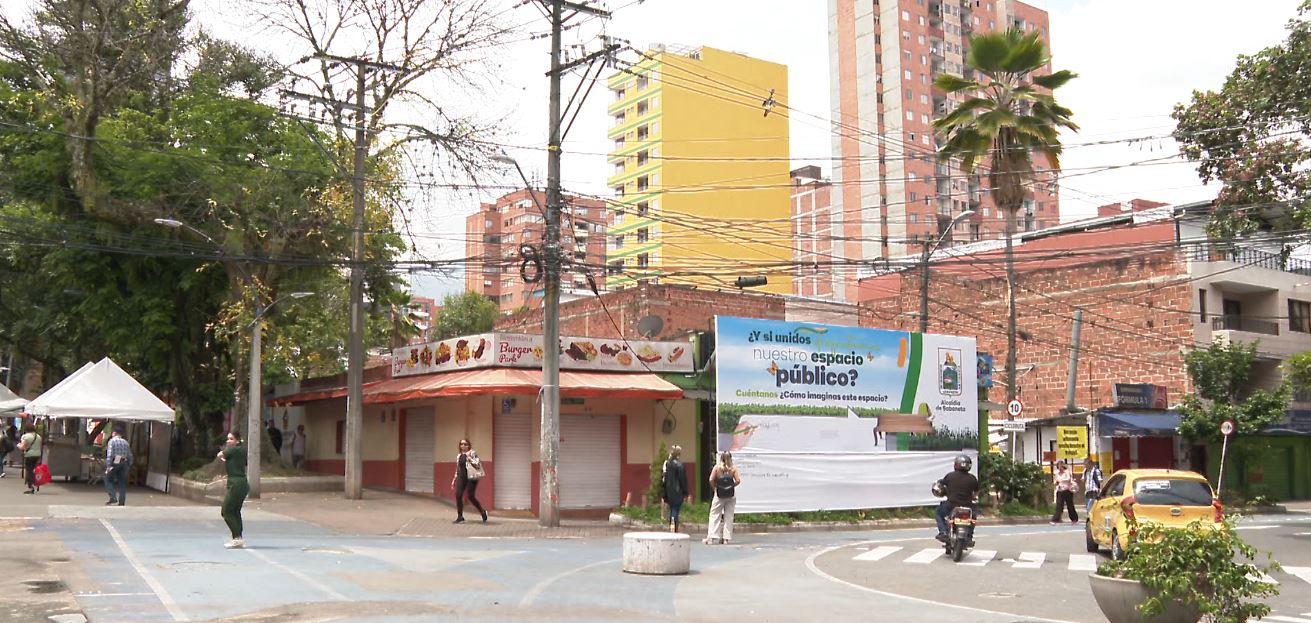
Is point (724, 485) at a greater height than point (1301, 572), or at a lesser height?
greater

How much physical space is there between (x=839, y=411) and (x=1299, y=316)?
25057 millimetres

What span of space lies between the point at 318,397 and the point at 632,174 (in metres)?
53.0

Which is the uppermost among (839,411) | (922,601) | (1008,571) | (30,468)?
(839,411)

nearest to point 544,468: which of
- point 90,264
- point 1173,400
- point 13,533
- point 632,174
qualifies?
point 13,533

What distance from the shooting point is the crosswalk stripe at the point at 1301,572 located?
54.5 ft

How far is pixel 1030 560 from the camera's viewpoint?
61.2ft

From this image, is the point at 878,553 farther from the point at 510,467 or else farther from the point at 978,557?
the point at 510,467

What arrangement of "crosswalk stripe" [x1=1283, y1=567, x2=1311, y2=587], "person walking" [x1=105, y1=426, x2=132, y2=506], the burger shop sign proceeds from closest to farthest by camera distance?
"crosswalk stripe" [x1=1283, y1=567, x2=1311, y2=587], "person walking" [x1=105, y1=426, x2=132, y2=506], the burger shop sign

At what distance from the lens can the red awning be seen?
2606 centimetres

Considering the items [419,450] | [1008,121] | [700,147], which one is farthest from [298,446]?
[700,147]

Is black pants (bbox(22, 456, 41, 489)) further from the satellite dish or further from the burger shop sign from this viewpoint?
the satellite dish

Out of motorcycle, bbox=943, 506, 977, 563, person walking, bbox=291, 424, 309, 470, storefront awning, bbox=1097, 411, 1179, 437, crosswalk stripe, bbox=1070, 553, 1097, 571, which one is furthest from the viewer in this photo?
person walking, bbox=291, 424, 309, 470

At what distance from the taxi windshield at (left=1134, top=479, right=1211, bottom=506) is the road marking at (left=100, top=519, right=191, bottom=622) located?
1352 cm

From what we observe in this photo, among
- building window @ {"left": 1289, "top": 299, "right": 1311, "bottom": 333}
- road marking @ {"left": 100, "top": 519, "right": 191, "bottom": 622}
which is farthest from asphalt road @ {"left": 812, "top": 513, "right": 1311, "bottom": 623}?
building window @ {"left": 1289, "top": 299, "right": 1311, "bottom": 333}
